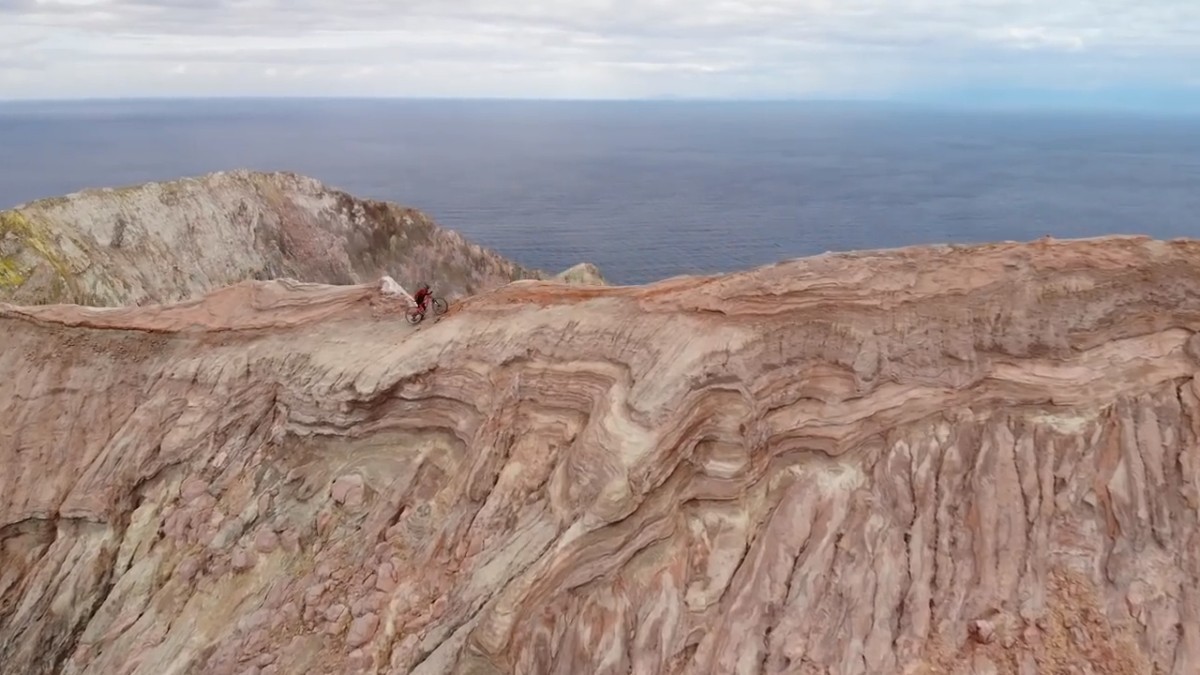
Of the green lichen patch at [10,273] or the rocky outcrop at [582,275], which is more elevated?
the green lichen patch at [10,273]

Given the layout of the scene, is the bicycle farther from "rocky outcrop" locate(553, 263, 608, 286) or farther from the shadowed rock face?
"rocky outcrop" locate(553, 263, 608, 286)

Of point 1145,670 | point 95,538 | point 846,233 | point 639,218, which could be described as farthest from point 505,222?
point 1145,670

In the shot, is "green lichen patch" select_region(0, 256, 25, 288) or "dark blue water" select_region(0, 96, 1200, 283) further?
"dark blue water" select_region(0, 96, 1200, 283)

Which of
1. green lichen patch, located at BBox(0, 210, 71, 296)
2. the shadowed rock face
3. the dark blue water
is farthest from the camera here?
the dark blue water

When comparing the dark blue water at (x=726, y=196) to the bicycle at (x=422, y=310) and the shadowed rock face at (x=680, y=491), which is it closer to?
the bicycle at (x=422, y=310)

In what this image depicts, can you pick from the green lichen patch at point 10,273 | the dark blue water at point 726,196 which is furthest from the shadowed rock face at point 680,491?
the dark blue water at point 726,196

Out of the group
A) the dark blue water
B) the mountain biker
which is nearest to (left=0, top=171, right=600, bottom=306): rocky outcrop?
the mountain biker

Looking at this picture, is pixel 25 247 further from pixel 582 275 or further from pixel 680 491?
pixel 680 491
